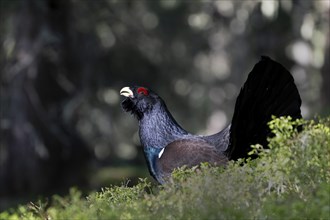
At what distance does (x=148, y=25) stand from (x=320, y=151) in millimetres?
32497

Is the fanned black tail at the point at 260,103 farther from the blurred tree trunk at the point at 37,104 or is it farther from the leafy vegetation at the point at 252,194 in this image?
the blurred tree trunk at the point at 37,104

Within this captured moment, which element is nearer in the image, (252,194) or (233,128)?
(252,194)

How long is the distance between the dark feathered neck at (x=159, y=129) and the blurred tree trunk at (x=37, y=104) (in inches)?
524

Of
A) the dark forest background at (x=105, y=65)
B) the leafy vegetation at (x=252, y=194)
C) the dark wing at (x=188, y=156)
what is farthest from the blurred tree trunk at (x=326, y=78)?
the leafy vegetation at (x=252, y=194)

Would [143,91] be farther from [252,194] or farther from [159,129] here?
[252,194]

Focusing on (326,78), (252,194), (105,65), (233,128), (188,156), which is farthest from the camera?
(105,65)

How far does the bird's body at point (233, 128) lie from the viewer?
8.17m

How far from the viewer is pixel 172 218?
584 cm

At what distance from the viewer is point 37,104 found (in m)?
22.8

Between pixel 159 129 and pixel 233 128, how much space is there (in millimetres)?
1133

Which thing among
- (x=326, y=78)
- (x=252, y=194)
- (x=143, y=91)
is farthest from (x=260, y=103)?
(x=326, y=78)

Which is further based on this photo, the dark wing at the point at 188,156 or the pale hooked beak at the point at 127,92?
the pale hooked beak at the point at 127,92

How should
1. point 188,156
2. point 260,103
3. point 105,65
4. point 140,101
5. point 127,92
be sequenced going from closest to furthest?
1. point 260,103
2. point 188,156
3. point 140,101
4. point 127,92
5. point 105,65

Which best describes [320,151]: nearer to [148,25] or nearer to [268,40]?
[268,40]
